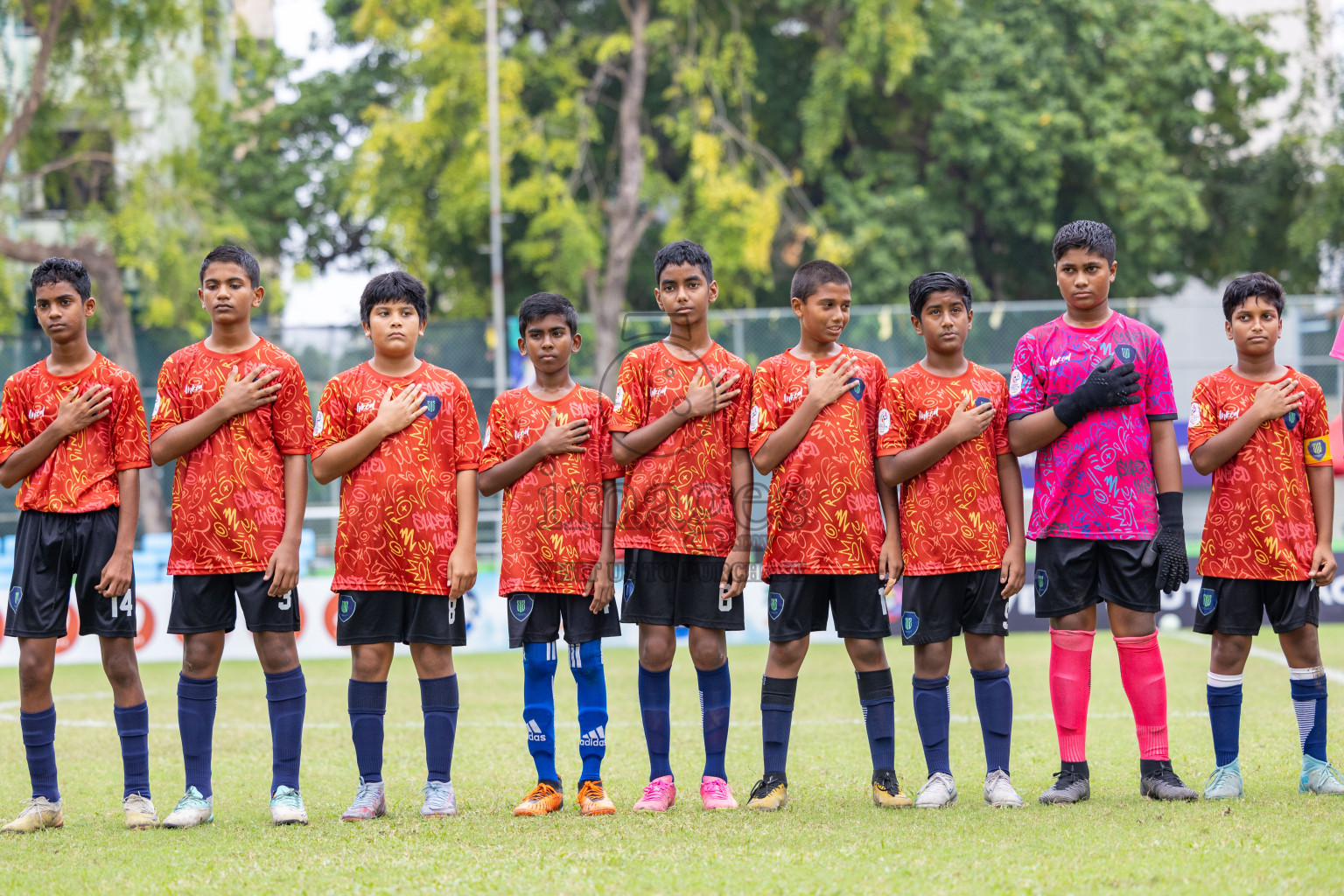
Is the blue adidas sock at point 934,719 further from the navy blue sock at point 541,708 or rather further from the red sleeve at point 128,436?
the red sleeve at point 128,436

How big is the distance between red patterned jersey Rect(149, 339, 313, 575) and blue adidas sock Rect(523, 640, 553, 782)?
3.55 ft

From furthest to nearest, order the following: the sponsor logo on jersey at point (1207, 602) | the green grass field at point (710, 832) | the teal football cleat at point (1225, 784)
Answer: the sponsor logo on jersey at point (1207, 602) < the teal football cleat at point (1225, 784) < the green grass field at point (710, 832)

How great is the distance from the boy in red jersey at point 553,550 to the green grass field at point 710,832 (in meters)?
0.32

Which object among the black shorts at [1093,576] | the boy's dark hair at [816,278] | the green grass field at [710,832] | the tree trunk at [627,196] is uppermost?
the tree trunk at [627,196]

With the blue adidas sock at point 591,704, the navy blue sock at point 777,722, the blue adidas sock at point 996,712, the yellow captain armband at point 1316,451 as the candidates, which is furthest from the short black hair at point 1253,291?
the blue adidas sock at point 591,704

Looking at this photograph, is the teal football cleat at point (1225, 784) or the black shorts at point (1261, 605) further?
the black shorts at point (1261, 605)

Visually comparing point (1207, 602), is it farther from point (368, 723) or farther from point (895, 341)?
point (895, 341)

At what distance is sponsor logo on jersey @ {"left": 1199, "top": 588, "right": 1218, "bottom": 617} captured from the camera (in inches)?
206

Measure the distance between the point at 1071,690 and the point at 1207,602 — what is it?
72 cm

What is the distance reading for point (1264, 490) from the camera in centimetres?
518

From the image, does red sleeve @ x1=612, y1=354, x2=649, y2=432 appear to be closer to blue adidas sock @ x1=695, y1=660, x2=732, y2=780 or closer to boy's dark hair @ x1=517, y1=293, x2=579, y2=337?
boy's dark hair @ x1=517, y1=293, x2=579, y2=337

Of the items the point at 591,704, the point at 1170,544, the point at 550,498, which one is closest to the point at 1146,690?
the point at 1170,544

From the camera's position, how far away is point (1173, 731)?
6.96 metres

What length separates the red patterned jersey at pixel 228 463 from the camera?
196 inches
